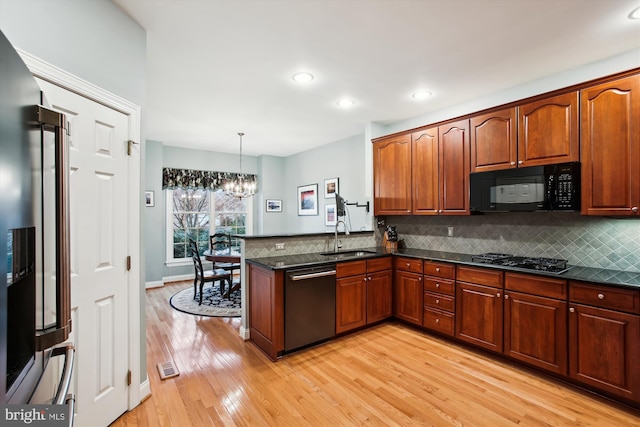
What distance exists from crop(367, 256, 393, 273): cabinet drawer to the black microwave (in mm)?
1180

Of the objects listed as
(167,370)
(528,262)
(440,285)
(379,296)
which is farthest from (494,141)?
(167,370)

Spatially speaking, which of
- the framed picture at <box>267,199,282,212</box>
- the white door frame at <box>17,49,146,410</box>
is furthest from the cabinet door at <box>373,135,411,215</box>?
the framed picture at <box>267,199,282,212</box>

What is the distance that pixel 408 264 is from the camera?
368 cm

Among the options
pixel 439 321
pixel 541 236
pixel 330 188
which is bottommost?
pixel 439 321

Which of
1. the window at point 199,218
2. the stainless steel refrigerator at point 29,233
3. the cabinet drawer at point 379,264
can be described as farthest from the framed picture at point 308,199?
the stainless steel refrigerator at point 29,233

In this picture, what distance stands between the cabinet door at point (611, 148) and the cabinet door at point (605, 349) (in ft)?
2.74

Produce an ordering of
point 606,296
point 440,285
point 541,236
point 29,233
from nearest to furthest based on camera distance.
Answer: point 29,233 → point 606,296 → point 541,236 → point 440,285

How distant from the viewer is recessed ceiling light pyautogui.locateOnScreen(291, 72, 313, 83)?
3008 millimetres

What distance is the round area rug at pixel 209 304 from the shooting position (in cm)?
428

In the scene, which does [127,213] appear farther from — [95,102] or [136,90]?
[136,90]

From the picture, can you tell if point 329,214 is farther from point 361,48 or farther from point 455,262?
point 361,48

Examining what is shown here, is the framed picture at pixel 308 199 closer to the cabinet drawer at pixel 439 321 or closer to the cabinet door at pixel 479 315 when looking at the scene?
the cabinet drawer at pixel 439 321

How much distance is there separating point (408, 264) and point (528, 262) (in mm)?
1236

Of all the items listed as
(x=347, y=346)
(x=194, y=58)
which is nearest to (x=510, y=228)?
(x=347, y=346)
